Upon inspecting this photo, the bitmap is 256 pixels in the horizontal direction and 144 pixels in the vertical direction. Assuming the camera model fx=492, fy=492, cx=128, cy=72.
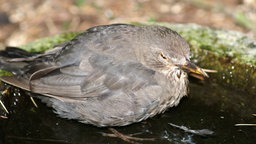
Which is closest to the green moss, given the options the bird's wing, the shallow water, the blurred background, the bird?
the shallow water

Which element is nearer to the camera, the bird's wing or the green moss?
the bird's wing

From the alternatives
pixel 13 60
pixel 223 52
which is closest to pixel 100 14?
pixel 223 52

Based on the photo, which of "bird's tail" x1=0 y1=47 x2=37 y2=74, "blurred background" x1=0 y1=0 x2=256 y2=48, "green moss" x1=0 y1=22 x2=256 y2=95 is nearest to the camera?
"bird's tail" x1=0 y1=47 x2=37 y2=74

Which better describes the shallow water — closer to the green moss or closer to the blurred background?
the green moss

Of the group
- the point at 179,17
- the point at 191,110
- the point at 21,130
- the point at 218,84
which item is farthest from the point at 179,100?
the point at 179,17

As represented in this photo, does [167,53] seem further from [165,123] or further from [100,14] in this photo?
[100,14]

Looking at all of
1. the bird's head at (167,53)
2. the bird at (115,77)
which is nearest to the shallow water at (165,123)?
the bird at (115,77)

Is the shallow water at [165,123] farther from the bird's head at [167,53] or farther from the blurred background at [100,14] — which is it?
the blurred background at [100,14]
